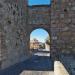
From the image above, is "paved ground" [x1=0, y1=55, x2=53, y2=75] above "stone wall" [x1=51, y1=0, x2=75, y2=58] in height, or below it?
below

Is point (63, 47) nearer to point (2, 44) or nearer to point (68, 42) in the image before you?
point (68, 42)

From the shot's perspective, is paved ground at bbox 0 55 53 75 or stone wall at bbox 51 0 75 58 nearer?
paved ground at bbox 0 55 53 75

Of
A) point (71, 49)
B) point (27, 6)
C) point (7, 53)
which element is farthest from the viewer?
point (27, 6)

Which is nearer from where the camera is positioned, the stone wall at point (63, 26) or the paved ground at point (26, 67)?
the paved ground at point (26, 67)

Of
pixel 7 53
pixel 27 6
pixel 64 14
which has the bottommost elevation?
pixel 7 53

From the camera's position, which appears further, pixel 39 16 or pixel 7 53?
pixel 39 16

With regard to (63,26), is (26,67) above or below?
below

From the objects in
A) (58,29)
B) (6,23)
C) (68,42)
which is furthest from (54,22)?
(6,23)

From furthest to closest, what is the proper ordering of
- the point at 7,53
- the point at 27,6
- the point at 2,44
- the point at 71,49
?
the point at 27,6
the point at 71,49
the point at 7,53
the point at 2,44

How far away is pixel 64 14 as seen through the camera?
1044 cm

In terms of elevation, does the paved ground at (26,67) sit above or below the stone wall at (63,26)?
below

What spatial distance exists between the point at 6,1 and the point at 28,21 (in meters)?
6.84

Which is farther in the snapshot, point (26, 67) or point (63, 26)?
point (63, 26)

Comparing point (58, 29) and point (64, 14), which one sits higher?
point (64, 14)
